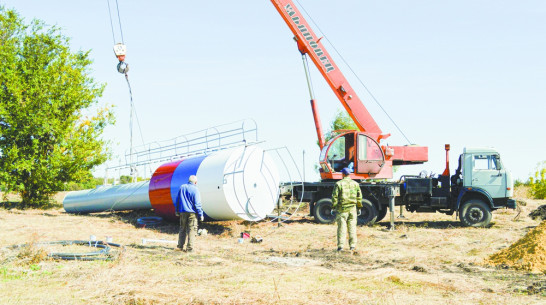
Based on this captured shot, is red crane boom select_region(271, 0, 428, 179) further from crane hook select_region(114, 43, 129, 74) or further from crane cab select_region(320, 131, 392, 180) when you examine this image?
crane hook select_region(114, 43, 129, 74)

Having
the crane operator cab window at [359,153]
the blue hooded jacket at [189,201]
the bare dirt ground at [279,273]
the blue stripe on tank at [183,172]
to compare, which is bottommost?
the bare dirt ground at [279,273]

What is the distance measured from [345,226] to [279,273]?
378 cm

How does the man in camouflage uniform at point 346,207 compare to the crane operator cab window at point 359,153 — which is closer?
the man in camouflage uniform at point 346,207

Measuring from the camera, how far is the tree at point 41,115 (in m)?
24.9

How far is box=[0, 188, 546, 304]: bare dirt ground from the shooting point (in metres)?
7.20

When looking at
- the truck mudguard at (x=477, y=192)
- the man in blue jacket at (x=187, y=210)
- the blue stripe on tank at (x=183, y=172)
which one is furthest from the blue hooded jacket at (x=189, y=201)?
the truck mudguard at (x=477, y=192)

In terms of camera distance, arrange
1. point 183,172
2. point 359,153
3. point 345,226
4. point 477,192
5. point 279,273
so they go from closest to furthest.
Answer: point 279,273 → point 345,226 → point 183,172 → point 477,192 → point 359,153

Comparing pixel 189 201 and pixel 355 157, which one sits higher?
pixel 355 157

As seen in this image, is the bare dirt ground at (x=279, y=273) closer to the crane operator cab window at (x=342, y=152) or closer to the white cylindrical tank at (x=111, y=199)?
the crane operator cab window at (x=342, y=152)

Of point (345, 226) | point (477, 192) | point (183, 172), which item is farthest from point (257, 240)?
point (477, 192)

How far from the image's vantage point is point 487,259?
36.3 feet

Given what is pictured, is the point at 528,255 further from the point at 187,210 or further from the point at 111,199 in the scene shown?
the point at 111,199

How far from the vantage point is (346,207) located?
41.1 ft

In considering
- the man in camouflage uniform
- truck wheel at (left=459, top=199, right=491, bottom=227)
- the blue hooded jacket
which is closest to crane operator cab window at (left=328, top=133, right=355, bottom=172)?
truck wheel at (left=459, top=199, right=491, bottom=227)
